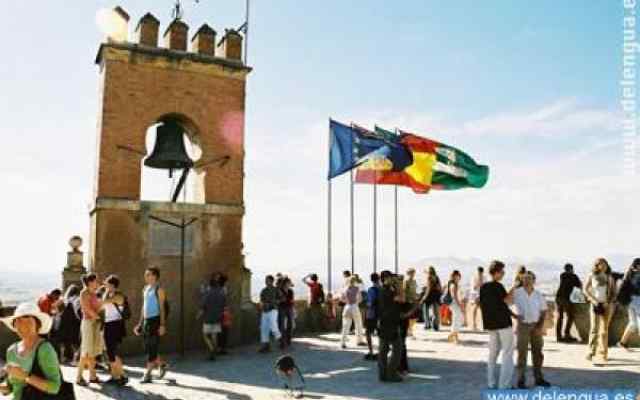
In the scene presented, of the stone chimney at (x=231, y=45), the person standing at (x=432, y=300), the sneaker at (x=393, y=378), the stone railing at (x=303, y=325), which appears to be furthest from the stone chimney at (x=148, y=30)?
the sneaker at (x=393, y=378)

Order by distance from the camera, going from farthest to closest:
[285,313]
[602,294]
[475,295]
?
[475,295]
[285,313]
[602,294]

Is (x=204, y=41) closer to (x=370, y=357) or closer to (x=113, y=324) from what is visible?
(x=113, y=324)

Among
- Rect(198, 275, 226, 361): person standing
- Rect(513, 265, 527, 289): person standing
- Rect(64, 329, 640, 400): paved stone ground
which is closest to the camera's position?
Rect(513, 265, 527, 289): person standing

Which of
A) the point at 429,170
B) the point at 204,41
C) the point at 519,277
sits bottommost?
the point at 519,277

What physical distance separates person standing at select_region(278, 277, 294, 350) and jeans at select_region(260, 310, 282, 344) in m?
0.38

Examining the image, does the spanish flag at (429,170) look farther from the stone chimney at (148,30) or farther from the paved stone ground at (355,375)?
the stone chimney at (148,30)

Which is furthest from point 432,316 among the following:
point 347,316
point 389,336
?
point 389,336

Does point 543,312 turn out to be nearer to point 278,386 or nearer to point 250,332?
point 278,386

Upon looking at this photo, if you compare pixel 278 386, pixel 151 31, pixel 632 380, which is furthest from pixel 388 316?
pixel 151 31

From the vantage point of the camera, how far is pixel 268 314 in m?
14.5

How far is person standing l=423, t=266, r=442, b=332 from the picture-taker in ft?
51.7

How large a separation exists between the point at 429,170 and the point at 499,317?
1169 cm

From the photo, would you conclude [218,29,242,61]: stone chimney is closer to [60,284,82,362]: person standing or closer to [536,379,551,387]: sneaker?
[60,284,82,362]: person standing
